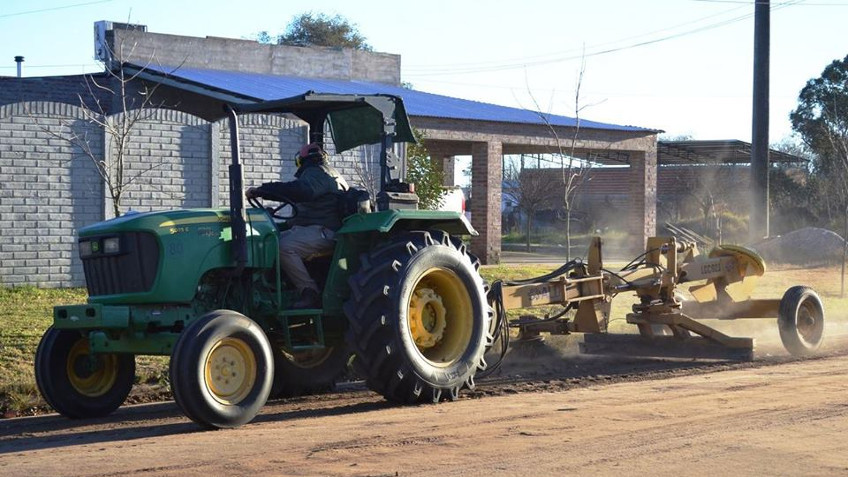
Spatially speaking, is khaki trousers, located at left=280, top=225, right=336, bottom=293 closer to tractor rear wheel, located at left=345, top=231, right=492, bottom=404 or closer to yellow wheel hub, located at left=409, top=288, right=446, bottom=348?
tractor rear wheel, located at left=345, top=231, right=492, bottom=404

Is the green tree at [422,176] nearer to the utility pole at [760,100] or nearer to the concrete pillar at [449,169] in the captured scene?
the utility pole at [760,100]

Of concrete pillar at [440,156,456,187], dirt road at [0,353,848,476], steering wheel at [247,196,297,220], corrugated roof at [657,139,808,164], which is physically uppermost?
corrugated roof at [657,139,808,164]

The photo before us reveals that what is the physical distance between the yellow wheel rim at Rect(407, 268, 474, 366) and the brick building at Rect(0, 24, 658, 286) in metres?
9.25

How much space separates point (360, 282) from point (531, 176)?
125 feet

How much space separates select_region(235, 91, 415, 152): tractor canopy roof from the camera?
9.00m

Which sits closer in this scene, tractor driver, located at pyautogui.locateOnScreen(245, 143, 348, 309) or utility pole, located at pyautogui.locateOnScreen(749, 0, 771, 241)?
tractor driver, located at pyautogui.locateOnScreen(245, 143, 348, 309)

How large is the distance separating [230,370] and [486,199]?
18474 mm

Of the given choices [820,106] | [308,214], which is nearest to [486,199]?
[308,214]

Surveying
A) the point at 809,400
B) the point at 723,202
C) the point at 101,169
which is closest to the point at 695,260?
the point at 809,400

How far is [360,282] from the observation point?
8.62 meters

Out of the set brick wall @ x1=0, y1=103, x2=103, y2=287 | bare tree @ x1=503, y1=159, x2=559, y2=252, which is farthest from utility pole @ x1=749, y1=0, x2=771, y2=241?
bare tree @ x1=503, y1=159, x2=559, y2=252

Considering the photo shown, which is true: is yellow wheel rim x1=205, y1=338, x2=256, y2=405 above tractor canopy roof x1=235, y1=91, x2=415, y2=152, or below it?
below

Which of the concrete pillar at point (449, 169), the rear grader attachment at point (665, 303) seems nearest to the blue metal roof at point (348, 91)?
the concrete pillar at point (449, 169)

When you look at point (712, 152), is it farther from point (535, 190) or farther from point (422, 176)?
point (422, 176)
